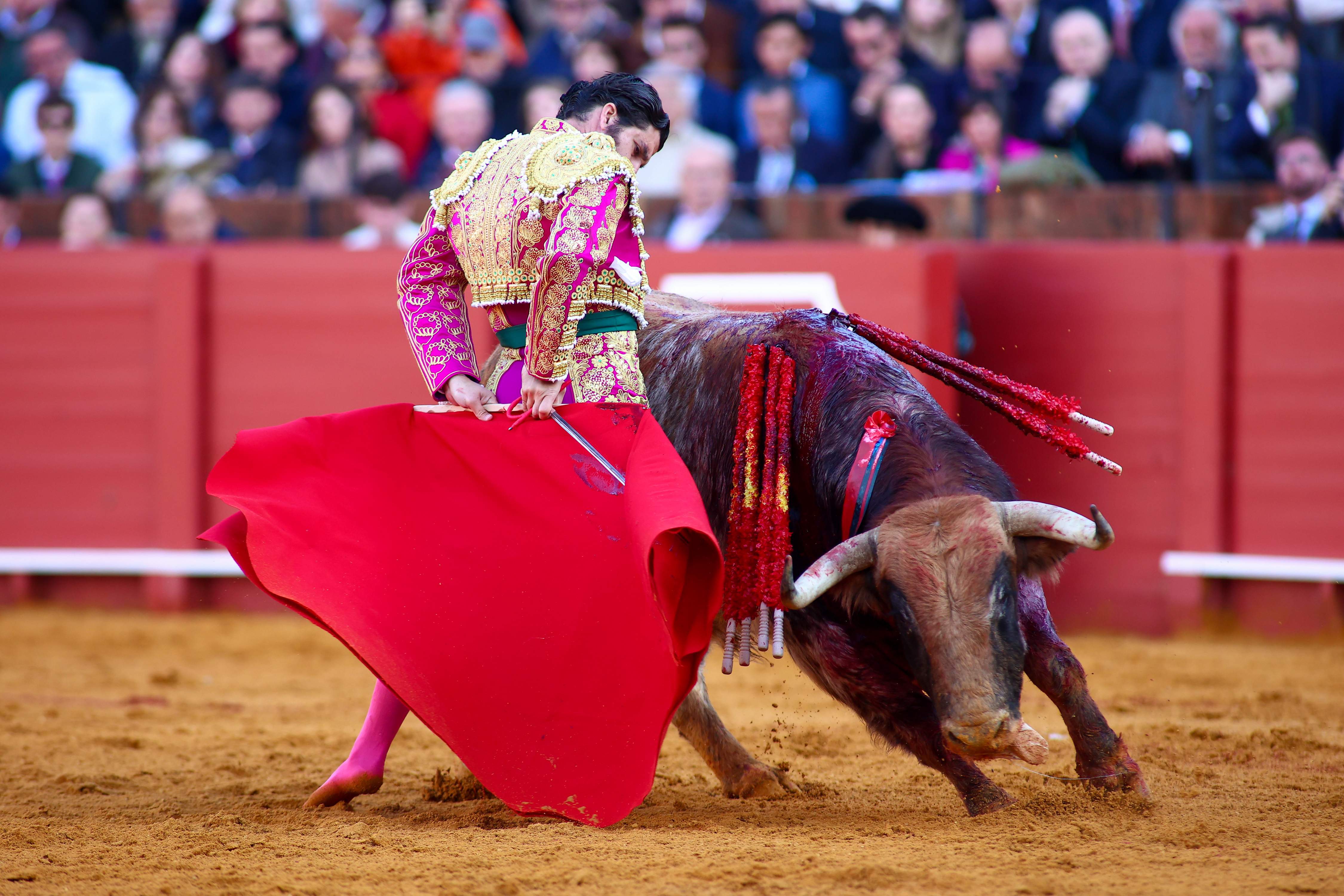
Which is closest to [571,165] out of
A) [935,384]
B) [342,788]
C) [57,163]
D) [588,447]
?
[588,447]

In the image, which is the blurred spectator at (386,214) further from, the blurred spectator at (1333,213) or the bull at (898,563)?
the blurred spectator at (1333,213)

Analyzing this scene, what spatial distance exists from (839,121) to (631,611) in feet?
15.5

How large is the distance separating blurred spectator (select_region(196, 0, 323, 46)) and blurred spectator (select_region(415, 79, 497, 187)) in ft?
5.51

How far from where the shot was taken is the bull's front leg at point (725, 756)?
319 centimetres

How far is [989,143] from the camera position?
6.27 m

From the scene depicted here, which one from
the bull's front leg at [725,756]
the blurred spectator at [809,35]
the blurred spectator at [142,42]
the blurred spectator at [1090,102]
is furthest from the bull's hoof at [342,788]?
the blurred spectator at [142,42]

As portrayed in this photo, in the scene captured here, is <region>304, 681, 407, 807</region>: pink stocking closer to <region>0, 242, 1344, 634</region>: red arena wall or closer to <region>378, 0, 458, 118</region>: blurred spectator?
<region>0, 242, 1344, 634</region>: red arena wall

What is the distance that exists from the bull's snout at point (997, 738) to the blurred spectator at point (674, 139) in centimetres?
468

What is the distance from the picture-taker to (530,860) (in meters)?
2.47

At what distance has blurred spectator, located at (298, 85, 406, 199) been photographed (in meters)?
7.58

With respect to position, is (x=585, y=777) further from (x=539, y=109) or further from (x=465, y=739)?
(x=539, y=109)

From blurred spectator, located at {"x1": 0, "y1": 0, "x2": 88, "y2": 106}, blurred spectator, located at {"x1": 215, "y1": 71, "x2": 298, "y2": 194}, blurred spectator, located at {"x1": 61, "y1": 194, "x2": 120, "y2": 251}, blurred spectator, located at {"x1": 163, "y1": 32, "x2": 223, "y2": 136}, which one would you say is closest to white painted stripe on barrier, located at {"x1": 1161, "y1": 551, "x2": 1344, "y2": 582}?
blurred spectator, located at {"x1": 215, "y1": 71, "x2": 298, "y2": 194}

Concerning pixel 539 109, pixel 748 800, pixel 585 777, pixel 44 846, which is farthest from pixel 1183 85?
pixel 44 846

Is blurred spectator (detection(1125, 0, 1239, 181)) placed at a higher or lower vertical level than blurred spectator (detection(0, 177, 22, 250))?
higher
